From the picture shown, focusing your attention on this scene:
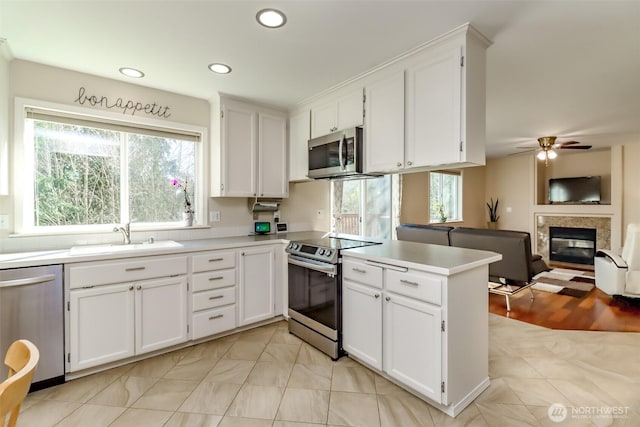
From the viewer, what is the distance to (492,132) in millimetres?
4699

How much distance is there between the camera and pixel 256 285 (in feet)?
9.75

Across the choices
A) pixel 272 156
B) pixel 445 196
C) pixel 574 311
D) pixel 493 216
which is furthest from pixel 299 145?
pixel 493 216

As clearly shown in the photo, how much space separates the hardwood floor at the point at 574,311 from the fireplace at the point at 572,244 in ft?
8.33

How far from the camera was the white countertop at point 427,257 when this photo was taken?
1758 mm

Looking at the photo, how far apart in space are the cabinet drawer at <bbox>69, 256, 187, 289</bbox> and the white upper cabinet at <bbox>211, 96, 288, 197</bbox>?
0.89 metres

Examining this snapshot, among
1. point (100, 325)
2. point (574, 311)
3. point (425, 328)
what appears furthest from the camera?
point (574, 311)

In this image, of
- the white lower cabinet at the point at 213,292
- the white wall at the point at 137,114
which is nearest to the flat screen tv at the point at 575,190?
the white wall at the point at 137,114

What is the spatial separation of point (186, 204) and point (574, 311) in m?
4.59

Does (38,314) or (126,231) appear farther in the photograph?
(126,231)

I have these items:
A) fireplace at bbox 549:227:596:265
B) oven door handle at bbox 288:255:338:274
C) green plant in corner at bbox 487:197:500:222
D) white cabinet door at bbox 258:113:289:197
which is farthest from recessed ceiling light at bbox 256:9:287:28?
green plant in corner at bbox 487:197:500:222

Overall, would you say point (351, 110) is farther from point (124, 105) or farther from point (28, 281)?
point (28, 281)

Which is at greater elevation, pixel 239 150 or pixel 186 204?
pixel 239 150

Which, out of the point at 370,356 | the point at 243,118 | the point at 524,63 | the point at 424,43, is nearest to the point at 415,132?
the point at 424,43

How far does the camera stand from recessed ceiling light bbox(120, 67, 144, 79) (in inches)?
98.5
